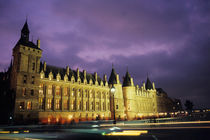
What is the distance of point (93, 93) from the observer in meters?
59.1

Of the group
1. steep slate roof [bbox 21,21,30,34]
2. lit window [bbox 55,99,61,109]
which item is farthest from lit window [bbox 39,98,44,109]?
steep slate roof [bbox 21,21,30,34]

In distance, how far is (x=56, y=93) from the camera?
4753cm

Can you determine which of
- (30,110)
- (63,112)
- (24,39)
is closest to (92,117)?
(63,112)

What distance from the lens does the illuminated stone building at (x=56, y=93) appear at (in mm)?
40250

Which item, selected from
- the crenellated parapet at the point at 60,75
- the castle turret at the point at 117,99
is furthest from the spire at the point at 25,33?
the castle turret at the point at 117,99

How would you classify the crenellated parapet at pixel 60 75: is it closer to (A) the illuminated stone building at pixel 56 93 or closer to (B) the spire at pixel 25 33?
(A) the illuminated stone building at pixel 56 93

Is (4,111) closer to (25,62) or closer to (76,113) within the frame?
(25,62)

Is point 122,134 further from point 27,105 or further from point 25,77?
point 25,77

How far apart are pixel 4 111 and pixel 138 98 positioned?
54997 millimetres

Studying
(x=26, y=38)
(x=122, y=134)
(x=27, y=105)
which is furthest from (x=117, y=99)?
(x=122, y=134)

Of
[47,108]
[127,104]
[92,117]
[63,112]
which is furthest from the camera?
[127,104]

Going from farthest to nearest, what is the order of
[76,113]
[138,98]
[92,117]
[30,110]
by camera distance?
1. [138,98]
2. [92,117]
3. [76,113]
4. [30,110]

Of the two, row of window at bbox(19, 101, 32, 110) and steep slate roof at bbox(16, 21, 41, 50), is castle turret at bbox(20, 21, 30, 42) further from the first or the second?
row of window at bbox(19, 101, 32, 110)

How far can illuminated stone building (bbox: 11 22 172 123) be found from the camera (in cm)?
4025
